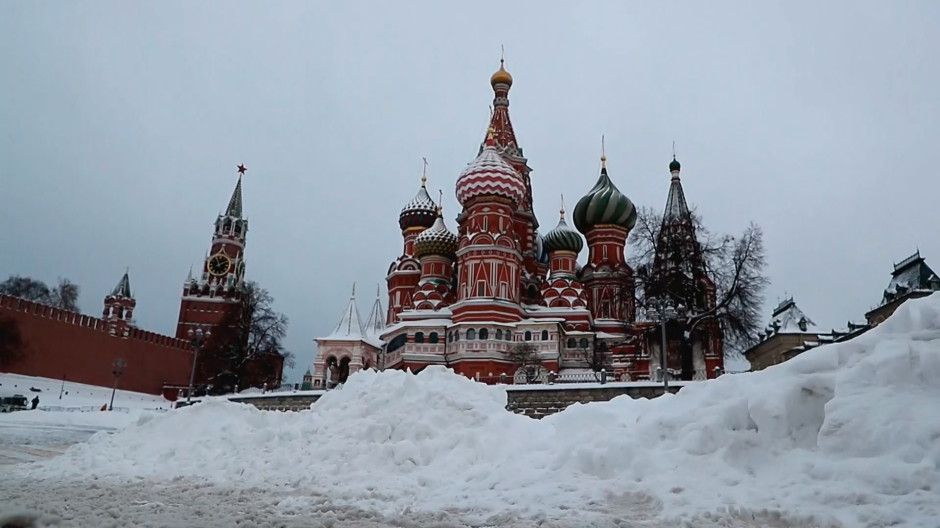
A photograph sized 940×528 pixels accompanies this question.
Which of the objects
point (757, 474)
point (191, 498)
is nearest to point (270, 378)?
point (191, 498)

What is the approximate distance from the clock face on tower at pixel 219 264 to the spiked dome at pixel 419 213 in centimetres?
2294

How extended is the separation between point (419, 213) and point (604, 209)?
13044 mm

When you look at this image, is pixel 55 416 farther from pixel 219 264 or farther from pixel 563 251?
pixel 219 264

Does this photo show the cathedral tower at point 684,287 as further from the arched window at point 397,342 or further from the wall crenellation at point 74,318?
the wall crenellation at point 74,318

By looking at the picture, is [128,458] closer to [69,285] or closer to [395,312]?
[395,312]

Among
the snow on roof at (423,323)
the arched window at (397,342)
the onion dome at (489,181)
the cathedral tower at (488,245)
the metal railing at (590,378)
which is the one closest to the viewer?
the metal railing at (590,378)

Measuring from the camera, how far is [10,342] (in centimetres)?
3806

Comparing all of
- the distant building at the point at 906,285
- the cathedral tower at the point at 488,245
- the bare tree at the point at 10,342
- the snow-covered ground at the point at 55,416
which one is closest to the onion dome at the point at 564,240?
the cathedral tower at the point at 488,245

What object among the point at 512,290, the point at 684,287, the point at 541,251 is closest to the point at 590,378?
the point at 684,287

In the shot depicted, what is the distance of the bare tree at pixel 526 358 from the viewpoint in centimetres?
3322

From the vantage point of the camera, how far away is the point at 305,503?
6.75 meters

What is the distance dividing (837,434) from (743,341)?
21590 millimetres

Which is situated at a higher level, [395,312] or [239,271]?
[239,271]

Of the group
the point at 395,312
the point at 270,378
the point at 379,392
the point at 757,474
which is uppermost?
the point at 395,312
